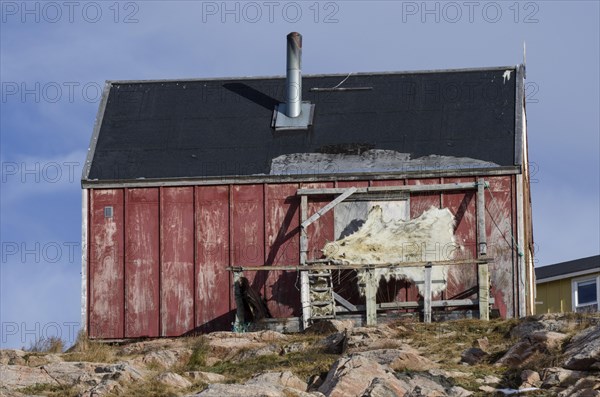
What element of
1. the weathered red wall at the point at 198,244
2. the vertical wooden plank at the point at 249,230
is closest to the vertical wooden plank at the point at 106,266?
the weathered red wall at the point at 198,244

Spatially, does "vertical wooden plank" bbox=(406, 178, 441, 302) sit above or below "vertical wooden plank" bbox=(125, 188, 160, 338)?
above

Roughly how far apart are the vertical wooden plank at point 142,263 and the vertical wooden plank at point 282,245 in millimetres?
2823

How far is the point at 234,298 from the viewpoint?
34.5 meters

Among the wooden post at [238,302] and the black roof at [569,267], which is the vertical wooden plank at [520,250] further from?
the black roof at [569,267]

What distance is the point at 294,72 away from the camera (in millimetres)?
37375

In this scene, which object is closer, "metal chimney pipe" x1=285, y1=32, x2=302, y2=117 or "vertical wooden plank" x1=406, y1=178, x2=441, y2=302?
"vertical wooden plank" x1=406, y1=178, x2=441, y2=302

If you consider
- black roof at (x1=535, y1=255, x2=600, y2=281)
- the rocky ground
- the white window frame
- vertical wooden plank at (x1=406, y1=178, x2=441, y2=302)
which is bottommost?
→ the rocky ground

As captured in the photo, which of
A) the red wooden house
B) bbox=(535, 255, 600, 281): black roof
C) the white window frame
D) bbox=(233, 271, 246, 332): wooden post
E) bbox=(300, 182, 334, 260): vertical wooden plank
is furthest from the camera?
bbox=(535, 255, 600, 281): black roof

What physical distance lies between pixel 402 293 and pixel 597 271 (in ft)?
52.4

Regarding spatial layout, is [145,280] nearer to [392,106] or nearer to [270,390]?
[392,106]

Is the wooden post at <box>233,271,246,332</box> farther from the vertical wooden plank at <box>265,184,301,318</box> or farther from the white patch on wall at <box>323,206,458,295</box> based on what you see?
the white patch on wall at <box>323,206,458,295</box>

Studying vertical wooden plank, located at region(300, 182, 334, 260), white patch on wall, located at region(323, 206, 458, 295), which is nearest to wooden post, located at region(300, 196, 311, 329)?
vertical wooden plank, located at region(300, 182, 334, 260)

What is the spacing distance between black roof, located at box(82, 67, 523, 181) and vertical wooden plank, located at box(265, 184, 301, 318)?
0.84m

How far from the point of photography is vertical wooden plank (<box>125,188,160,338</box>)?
34.9m
